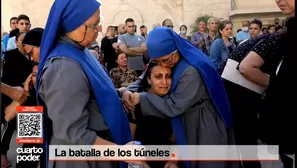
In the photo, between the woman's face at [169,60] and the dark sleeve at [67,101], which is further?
the woman's face at [169,60]

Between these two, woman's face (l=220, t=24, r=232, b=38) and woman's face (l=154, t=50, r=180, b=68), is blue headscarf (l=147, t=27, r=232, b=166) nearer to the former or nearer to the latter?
woman's face (l=154, t=50, r=180, b=68)

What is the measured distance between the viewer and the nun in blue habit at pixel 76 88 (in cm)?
196

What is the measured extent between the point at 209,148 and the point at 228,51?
3.29 metres

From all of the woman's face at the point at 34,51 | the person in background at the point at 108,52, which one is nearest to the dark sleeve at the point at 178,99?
the woman's face at the point at 34,51

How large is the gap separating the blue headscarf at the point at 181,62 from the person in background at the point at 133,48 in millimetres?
3739

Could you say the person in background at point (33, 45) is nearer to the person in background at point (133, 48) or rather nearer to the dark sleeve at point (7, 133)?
the dark sleeve at point (7, 133)

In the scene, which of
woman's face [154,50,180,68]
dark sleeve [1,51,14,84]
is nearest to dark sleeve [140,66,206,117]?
woman's face [154,50,180,68]

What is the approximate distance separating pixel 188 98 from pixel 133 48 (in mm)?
4204

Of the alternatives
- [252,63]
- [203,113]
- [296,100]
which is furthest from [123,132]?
[252,63]

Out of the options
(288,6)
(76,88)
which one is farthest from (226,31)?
(76,88)

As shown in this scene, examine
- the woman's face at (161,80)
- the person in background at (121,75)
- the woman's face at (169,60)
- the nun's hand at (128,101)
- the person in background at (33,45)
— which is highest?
the person in background at (33,45)

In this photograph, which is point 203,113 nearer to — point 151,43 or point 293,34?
point 151,43

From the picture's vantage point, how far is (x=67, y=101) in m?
1.95

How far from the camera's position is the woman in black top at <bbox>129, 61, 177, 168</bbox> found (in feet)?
8.69
